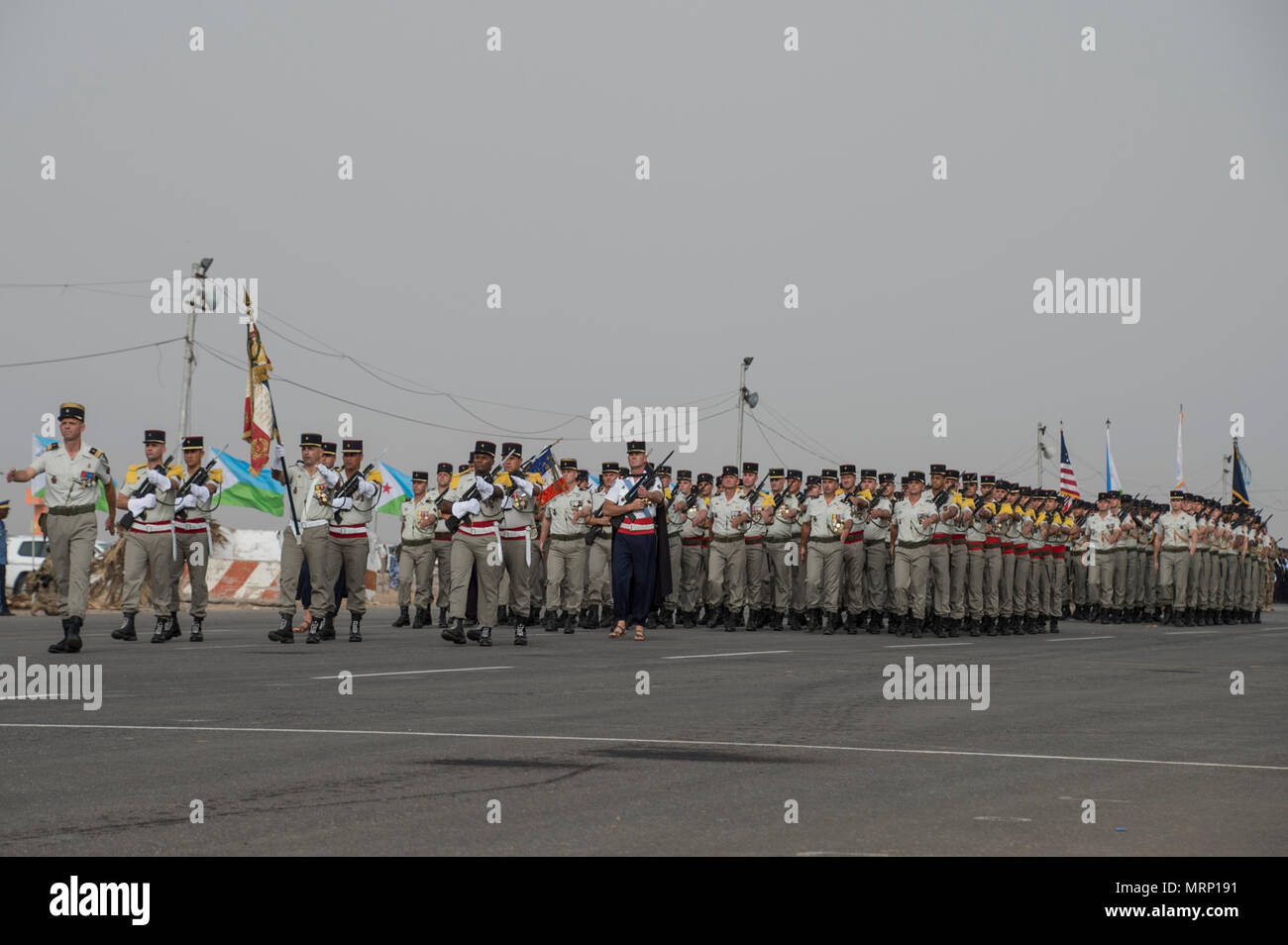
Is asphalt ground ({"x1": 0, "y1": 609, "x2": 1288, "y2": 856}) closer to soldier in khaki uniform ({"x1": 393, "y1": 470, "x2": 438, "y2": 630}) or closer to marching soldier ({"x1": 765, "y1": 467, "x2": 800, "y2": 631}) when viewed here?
soldier in khaki uniform ({"x1": 393, "y1": 470, "x2": 438, "y2": 630})

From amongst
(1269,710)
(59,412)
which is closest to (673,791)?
(1269,710)

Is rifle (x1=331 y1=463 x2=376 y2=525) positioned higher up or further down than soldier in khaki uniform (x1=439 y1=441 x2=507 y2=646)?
higher up

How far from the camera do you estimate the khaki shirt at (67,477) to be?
15992 mm

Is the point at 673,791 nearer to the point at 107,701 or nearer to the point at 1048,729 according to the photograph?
the point at 1048,729

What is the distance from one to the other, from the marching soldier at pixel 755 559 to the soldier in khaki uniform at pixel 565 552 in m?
2.89

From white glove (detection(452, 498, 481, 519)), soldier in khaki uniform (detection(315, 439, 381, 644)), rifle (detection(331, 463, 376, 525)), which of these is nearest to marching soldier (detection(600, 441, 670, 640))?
white glove (detection(452, 498, 481, 519))

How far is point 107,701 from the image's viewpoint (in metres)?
11.1

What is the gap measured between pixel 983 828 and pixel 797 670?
851 centimetres

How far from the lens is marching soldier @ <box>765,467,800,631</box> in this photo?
88.7 ft

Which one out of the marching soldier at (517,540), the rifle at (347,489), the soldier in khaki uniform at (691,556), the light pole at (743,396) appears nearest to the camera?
the rifle at (347,489)

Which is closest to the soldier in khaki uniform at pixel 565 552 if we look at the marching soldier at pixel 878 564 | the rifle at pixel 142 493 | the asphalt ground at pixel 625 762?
the marching soldier at pixel 878 564

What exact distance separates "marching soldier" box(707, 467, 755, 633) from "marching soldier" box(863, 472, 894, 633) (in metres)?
1.92

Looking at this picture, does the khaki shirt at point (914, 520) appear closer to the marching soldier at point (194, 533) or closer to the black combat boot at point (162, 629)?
the marching soldier at point (194, 533)

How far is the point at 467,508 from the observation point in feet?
60.7
